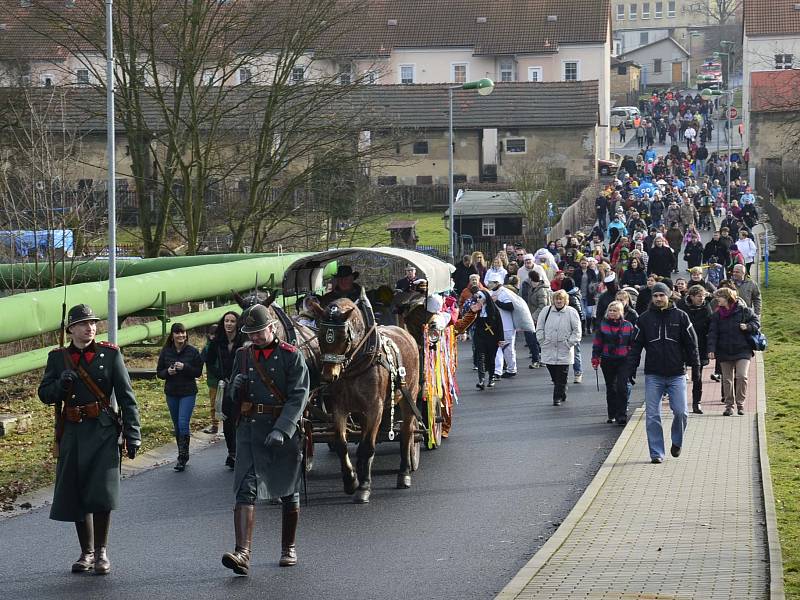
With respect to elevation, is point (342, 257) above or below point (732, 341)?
above

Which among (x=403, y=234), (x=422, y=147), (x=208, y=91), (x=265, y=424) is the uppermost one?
(x=422, y=147)

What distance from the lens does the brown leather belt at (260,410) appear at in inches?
417

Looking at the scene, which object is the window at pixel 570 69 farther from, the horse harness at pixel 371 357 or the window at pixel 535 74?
the horse harness at pixel 371 357

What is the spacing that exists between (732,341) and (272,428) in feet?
32.9

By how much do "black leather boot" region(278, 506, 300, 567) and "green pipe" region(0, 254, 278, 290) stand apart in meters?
12.7

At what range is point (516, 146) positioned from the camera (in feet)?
246

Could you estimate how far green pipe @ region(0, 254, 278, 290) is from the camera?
25.1m

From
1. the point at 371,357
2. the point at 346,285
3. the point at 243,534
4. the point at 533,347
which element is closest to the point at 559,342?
the point at 533,347

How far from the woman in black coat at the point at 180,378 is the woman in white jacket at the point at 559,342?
6341 millimetres

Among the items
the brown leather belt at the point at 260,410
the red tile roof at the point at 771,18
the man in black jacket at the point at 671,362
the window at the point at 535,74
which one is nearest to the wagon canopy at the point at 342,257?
the man in black jacket at the point at 671,362

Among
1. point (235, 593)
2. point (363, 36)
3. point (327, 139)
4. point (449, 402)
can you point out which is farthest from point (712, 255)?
point (363, 36)

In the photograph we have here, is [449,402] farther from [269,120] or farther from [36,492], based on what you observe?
[269,120]

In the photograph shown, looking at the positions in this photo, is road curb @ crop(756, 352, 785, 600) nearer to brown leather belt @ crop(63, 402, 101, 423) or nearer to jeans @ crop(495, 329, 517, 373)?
jeans @ crop(495, 329, 517, 373)

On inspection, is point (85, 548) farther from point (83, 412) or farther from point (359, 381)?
point (359, 381)
